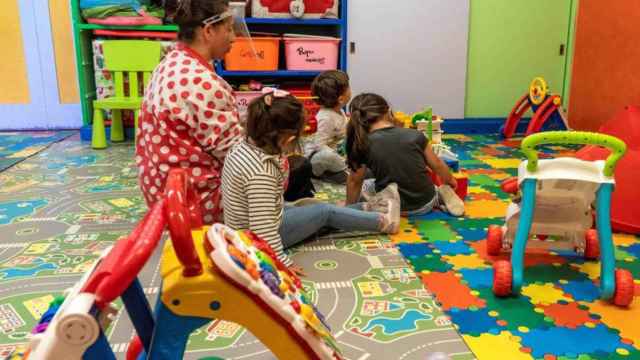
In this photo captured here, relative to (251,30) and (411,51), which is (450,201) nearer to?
(411,51)

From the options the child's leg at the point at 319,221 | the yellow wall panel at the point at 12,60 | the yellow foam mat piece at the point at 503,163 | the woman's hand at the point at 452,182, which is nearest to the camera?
the child's leg at the point at 319,221

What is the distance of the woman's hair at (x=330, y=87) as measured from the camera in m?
2.67

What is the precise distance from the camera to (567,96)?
4238 millimetres

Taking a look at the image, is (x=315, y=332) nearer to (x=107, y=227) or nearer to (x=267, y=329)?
(x=267, y=329)

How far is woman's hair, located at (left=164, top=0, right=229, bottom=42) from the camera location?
1.78 meters

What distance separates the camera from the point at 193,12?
5.86 ft

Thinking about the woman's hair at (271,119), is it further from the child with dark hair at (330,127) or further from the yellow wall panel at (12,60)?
the yellow wall panel at (12,60)

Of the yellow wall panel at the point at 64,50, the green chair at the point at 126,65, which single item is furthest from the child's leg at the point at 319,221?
the yellow wall panel at the point at 64,50

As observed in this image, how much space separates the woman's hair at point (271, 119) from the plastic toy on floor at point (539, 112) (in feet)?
8.00

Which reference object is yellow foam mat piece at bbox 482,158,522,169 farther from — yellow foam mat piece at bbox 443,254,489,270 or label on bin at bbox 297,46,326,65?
yellow foam mat piece at bbox 443,254,489,270

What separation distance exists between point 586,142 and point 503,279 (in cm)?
41

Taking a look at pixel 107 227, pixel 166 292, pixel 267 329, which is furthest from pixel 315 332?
pixel 107 227

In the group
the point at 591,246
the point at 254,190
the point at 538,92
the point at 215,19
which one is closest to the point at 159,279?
the point at 254,190

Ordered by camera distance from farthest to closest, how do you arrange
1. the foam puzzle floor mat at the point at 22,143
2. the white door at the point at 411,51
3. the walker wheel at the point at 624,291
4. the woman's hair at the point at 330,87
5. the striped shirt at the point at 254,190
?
the white door at the point at 411,51 < the foam puzzle floor mat at the point at 22,143 < the woman's hair at the point at 330,87 < the striped shirt at the point at 254,190 < the walker wheel at the point at 624,291
